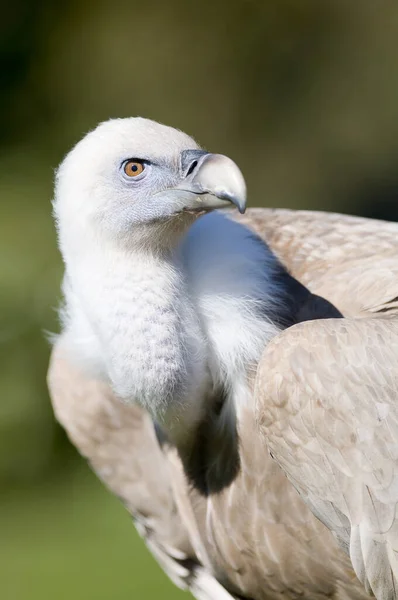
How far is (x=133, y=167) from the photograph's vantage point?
2566mm

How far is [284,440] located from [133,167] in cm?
75

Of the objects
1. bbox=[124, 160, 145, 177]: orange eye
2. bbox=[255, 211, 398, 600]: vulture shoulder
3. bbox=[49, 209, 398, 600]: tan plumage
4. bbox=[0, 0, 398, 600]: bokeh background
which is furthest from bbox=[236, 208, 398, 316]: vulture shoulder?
bbox=[0, 0, 398, 600]: bokeh background

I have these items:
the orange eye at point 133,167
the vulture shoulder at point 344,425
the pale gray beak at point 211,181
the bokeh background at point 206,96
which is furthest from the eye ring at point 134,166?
the bokeh background at point 206,96

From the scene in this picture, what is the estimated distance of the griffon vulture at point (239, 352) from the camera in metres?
2.41

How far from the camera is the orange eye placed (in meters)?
2.57

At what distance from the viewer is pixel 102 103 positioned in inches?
273

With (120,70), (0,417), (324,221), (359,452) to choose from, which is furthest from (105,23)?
(359,452)

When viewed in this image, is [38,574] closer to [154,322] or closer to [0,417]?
[0,417]

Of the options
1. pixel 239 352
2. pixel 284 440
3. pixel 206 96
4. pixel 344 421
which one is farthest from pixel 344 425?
pixel 206 96

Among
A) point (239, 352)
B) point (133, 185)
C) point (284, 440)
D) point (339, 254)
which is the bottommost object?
point (284, 440)

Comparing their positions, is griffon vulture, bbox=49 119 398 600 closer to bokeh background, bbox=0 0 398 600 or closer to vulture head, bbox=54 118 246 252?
vulture head, bbox=54 118 246 252

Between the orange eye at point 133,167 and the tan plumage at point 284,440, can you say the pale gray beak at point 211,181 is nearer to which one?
the orange eye at point 133,167

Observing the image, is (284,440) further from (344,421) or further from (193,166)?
(193,166)

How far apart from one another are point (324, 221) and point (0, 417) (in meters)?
3.41
